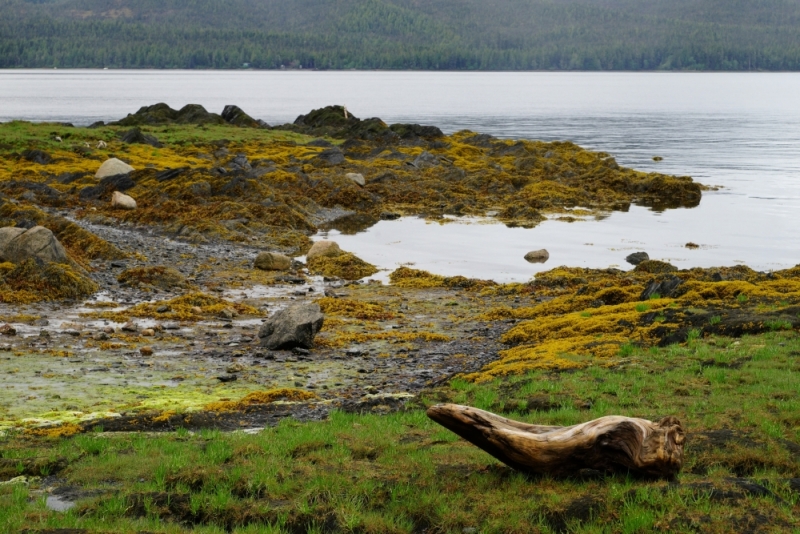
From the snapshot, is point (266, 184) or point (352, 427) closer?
point (352, 427)

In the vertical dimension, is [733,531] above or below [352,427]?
above

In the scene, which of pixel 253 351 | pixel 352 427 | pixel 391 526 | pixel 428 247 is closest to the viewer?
pixel 391 526

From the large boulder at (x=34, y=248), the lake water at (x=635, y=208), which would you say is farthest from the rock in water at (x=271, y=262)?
the large boulder at (x=34, y=248)

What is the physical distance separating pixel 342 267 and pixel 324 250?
6.00 ft

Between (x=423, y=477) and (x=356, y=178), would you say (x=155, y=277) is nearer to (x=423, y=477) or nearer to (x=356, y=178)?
(x=423, y=477)

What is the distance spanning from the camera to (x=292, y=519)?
943 cm

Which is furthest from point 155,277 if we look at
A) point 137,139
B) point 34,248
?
point 137,139

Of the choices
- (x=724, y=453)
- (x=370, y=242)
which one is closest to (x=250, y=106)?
(x=370, y=242)

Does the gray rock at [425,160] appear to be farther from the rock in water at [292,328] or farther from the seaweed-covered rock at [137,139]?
the rock in water at [292,328]

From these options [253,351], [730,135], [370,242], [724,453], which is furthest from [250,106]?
[724,453]

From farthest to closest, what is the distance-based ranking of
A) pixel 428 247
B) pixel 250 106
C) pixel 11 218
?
pixel 250 106, pixel 428 247, pixel 11 218

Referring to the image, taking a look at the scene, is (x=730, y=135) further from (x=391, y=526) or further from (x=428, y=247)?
(x=391, y=526)

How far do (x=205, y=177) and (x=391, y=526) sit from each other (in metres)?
36.8

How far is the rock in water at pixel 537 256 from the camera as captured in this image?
1280 inches
